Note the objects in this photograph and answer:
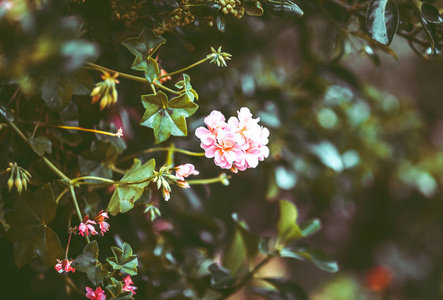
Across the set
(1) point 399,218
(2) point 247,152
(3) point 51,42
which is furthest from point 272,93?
(1) point 399,218

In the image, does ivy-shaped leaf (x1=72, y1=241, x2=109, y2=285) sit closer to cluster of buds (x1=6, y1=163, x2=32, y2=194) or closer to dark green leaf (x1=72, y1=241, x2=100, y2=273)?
dark green leaf (x1=72, y1=241, x2=100, y2=273)

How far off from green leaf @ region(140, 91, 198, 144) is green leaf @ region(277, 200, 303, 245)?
28 centimetres

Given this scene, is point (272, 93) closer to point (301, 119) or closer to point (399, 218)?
point (301, 119)

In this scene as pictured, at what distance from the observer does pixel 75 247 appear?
1.63 feet

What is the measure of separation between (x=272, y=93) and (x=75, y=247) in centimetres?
60

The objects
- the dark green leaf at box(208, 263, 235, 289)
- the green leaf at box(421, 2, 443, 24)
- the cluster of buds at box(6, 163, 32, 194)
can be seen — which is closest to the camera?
the cluster of buds at box(6, 163, 32, 194)

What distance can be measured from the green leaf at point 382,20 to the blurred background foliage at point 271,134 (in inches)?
1.9

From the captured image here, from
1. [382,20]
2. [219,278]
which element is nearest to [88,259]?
[219,278]

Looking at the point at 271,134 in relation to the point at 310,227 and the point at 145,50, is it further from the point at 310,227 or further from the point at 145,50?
the point at 145,50

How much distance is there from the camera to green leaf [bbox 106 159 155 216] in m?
0.43

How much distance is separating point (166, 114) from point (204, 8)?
0.14m

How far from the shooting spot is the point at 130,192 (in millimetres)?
440

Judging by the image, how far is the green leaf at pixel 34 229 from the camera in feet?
1.45

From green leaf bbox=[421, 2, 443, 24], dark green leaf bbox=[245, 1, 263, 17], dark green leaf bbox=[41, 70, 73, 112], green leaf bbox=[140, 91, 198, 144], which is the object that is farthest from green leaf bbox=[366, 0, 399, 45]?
dark green leaf bbox=[41, 70, 73, 112]
